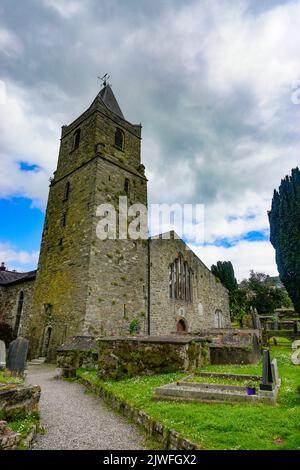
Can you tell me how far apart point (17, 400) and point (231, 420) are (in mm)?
3340

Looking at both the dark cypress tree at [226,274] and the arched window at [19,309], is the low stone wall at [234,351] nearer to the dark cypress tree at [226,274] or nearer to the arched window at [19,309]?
the arched window at [19,309]

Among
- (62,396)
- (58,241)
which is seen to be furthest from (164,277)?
(62,396)

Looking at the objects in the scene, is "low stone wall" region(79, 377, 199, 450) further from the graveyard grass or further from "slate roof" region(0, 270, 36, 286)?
"slate roof" region(0, 270, 36, 286)

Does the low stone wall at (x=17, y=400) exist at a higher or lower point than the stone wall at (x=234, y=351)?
lower

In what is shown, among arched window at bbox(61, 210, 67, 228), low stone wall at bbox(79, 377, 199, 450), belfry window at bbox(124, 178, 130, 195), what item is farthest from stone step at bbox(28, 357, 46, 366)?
belfry window at bbox(124, 178, 130, 195)

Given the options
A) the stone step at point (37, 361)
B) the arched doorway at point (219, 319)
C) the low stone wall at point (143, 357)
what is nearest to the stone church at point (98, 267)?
the stone step at point (37, 361)

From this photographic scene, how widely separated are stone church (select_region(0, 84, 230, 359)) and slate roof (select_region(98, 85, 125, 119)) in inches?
4.5

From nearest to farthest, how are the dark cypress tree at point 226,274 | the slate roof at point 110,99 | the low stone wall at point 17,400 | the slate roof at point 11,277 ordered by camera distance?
1. the low stone wall at point 17,400
2. the slate roof at point 11,277
3. the slate roof at point 110,99
4. the dark cypress tree at point 226,274

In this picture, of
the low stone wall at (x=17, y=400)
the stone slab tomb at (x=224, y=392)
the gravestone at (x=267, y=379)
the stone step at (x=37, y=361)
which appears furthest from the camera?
the stone step at (x=37, y=361)

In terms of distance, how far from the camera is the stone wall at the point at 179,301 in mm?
19484

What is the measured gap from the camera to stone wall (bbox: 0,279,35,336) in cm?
2004

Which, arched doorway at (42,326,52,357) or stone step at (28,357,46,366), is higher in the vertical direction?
arched doorway at (42,326,52,357)

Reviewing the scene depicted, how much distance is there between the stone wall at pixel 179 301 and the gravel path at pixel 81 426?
35.6ft
